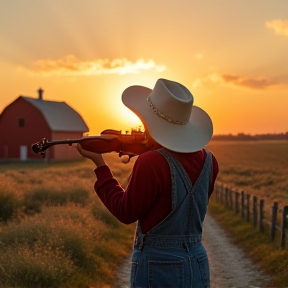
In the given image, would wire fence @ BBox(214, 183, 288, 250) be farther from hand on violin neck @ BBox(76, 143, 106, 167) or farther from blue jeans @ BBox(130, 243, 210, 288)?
hand on violin neck @ BBox(76, 143, 106, 167)

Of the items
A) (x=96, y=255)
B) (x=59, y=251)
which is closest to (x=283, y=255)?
(x=96, y=255)

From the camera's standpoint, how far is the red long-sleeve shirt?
116 inches

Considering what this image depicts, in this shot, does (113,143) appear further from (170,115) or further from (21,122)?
(21,122)

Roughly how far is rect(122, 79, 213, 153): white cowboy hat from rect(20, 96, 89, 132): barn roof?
41.7 metres

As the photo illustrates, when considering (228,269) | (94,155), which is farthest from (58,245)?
(94,155)

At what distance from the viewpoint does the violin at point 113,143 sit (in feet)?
10.7

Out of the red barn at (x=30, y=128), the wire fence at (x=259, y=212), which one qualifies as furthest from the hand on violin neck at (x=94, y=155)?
the red barn at (x=30, y=128)

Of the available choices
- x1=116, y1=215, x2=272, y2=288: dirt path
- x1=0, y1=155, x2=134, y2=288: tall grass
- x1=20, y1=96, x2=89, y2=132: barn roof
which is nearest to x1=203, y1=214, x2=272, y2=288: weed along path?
x1=116, y1=215, x2=272, y2=288: dirt path

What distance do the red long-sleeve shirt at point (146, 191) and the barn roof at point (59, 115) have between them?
138 feet

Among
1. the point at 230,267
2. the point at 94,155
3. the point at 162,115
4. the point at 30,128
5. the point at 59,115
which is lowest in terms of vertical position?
the point at 230,267

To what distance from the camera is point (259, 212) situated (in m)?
12.8

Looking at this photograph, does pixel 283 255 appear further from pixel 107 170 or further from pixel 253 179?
pixel 253 179

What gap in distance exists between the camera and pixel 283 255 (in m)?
9.37

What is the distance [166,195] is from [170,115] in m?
0.50
